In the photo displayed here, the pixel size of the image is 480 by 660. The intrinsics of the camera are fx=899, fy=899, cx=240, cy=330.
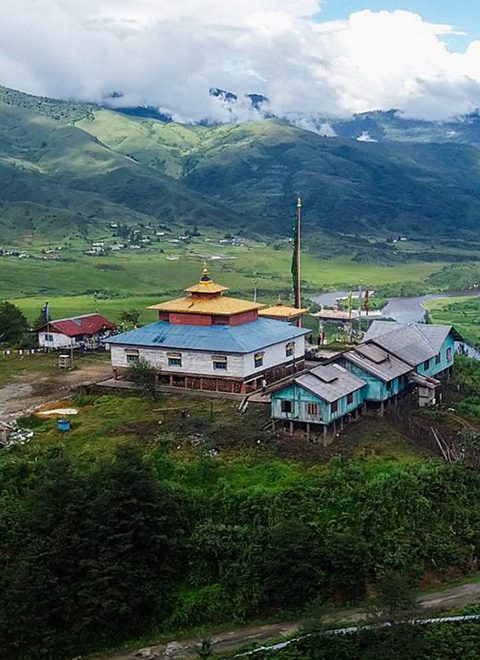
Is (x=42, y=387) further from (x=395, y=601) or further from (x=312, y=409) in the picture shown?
(x=395, y=601)

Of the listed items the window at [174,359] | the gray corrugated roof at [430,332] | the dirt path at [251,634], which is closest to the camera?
the dirt path at [251,634]

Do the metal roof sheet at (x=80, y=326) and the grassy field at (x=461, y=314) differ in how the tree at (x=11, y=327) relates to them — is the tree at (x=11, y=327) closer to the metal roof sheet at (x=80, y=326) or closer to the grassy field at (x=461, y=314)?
the metal roof sheet at (x=80, y=326)

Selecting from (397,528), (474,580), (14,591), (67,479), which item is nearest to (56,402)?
(67,479)

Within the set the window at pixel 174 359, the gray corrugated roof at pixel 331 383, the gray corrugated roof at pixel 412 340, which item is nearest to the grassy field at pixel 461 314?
the gray corrugated roof at pixel 412 340

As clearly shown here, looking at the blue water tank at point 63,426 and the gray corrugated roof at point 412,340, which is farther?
the gray corrugated roof at point 412,340

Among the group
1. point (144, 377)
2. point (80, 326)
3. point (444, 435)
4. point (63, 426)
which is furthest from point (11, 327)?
point (444, 435)

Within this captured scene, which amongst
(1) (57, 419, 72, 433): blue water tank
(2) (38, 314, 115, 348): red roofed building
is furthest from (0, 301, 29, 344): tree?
(1) (57, 419, 72, 433): blue water tank

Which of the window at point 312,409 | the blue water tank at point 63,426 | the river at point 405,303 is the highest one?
the window at point 312,409
